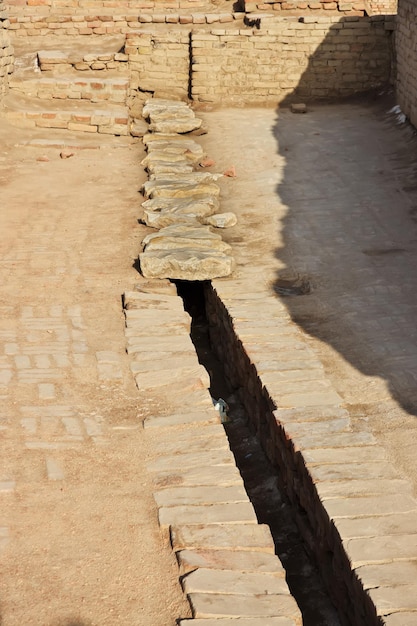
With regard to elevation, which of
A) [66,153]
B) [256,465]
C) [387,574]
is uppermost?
[387,574]

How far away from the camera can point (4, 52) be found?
13664 millimetres

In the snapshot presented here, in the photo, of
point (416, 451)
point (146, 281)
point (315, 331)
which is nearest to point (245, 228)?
point (146, 281)

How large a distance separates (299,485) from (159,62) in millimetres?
10811

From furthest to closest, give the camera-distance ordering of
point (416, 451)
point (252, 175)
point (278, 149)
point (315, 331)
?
point (278, 149) < point (252, 175) < point (315, 331) < point (416, 451)

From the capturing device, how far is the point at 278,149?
12562 mm

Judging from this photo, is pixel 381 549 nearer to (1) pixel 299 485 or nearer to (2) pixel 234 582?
(2) pixel 234 582

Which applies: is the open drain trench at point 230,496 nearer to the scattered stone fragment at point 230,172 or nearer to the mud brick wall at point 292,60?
the scattered stone fragment at point 230,172

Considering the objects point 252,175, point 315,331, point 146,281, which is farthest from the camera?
point 252,175

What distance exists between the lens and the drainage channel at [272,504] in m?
5.09

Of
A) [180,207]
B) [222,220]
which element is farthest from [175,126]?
[222,220]

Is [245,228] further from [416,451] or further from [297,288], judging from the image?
[416,451]

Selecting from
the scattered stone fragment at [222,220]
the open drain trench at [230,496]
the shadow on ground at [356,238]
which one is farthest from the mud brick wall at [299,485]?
the scattered stone fragment at [222,220]

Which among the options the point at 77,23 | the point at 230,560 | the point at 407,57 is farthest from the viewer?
the point at 77,23

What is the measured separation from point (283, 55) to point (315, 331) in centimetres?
884
